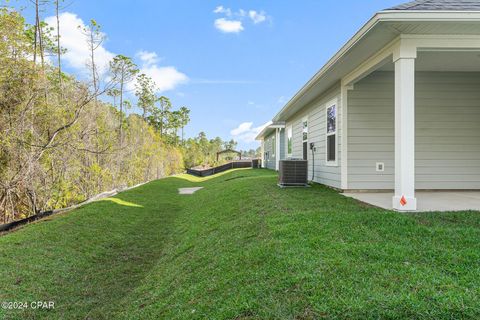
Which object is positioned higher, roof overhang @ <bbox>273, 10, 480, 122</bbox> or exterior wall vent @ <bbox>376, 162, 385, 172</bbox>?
roof overhang @ <bbox>273, 10, 480, 122</bbox>

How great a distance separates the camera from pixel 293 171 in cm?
775

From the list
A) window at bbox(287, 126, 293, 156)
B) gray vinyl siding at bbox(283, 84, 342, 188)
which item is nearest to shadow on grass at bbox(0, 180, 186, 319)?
gray vinyl siding at bbox(283, 84, 342, 188)

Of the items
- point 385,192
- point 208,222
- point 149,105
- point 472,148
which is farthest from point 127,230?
point 149,105

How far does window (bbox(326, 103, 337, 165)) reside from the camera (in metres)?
7.24

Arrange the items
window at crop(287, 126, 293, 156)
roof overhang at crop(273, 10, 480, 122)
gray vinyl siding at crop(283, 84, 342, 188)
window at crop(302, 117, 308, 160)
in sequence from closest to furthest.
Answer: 1. roof overhang at crop(273, 10, 480, 122)
2. gray vinyl siding at crop(283, 84, 342, 188)
3. window at crop(302, 117, 308, 160)
4. window at crop(287, 126, 293, 156)

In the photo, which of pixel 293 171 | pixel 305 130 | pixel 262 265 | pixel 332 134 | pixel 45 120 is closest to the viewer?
pixel 262 265

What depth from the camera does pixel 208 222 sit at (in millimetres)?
5738

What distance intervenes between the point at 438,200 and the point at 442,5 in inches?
121

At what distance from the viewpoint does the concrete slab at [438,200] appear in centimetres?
485

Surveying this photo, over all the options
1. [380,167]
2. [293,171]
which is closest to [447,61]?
[380,167]

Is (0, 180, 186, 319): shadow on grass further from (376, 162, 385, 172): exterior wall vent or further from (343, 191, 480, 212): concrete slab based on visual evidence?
(376, 162, 385, 172): exterior wall vent

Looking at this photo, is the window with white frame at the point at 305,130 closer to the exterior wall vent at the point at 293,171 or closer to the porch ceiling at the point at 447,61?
the exterior wall vent at the point at 293,171

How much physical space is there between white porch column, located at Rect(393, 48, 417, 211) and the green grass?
1.34 ft

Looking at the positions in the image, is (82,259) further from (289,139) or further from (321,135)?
(289,139)
